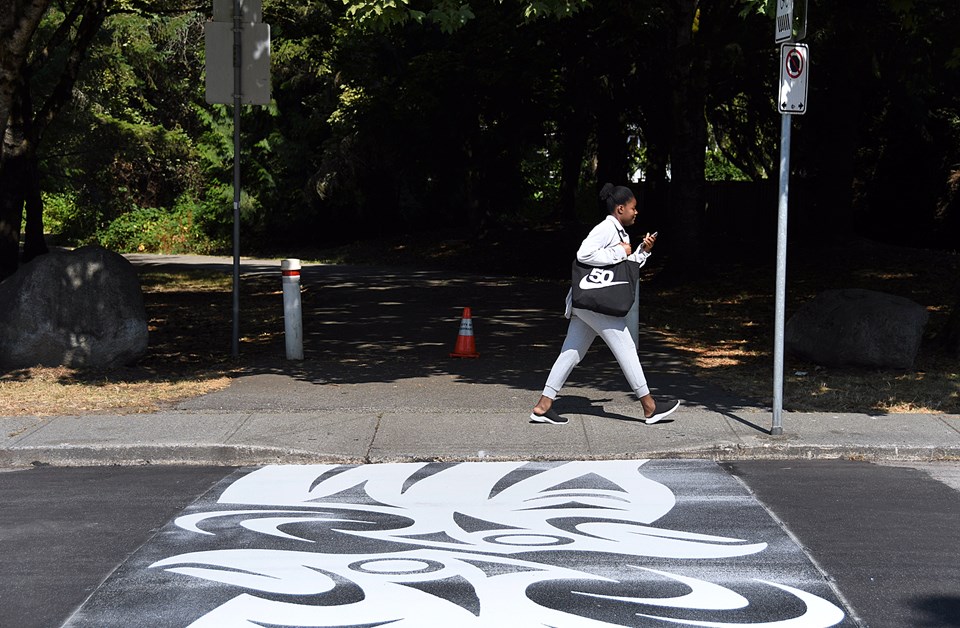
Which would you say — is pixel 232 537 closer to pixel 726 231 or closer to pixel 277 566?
pixel 277 566

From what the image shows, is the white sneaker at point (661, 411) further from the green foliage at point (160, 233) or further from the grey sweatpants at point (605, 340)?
the green foliage at point (160, 233)

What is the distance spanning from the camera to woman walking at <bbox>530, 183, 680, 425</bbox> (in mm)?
8344

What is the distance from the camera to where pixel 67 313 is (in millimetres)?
11250

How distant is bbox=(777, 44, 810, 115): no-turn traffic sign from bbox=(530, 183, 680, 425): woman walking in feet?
4.19

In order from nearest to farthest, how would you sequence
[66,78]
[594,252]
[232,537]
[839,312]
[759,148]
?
[232,537], [594,252], [839,312], [66,78], [759,148]

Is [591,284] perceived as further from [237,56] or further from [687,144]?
[687,144]

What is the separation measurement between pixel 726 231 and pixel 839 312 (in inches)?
702

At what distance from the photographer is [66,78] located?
1939 centimetres

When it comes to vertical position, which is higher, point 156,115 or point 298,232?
point 156,115

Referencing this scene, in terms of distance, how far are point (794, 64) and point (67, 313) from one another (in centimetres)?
738

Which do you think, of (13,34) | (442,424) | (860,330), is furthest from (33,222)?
(860,330)

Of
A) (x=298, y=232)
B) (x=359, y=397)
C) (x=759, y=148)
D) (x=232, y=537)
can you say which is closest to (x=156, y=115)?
(x=298, y=232)

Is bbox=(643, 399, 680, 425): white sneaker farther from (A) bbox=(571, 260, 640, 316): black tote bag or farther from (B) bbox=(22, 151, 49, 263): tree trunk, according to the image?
(B) bbox=(22, 151, 49, 263): tree trunk

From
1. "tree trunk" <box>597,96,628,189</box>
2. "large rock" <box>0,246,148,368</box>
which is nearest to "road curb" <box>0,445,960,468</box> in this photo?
"large rock" <box>0,246,148,368</box>
